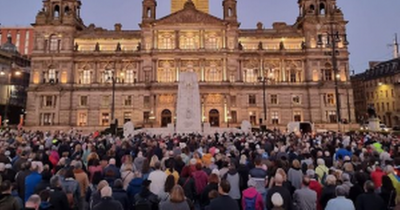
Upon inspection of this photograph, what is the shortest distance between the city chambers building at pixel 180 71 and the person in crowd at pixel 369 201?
5284cm

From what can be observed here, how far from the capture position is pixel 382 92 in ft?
246

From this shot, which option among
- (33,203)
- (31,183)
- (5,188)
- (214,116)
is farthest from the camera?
(214,116)

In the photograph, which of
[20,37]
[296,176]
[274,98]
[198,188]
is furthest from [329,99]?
Answer: [20,37]

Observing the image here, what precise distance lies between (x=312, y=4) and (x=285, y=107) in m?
24.4

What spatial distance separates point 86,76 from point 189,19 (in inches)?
993

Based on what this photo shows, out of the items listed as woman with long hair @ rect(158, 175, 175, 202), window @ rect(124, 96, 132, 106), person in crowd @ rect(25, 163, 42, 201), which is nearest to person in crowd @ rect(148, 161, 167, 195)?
woman with long hair @ rect(158, 175, 175, 202)

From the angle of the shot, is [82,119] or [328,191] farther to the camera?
[82,119]

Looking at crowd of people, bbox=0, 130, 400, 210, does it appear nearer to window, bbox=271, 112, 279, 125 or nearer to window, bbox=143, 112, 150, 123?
window, bbox=143, 112, 150, 123

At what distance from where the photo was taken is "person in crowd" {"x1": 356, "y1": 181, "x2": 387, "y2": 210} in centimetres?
698

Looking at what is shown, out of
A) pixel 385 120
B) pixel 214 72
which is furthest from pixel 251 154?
pixel 385 120

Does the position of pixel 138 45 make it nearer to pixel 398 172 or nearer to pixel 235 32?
pixel 235 32

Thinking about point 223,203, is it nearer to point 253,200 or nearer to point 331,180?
point 253,200

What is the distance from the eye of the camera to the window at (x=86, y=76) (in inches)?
2544

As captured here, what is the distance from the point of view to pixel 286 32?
67.6 meters
